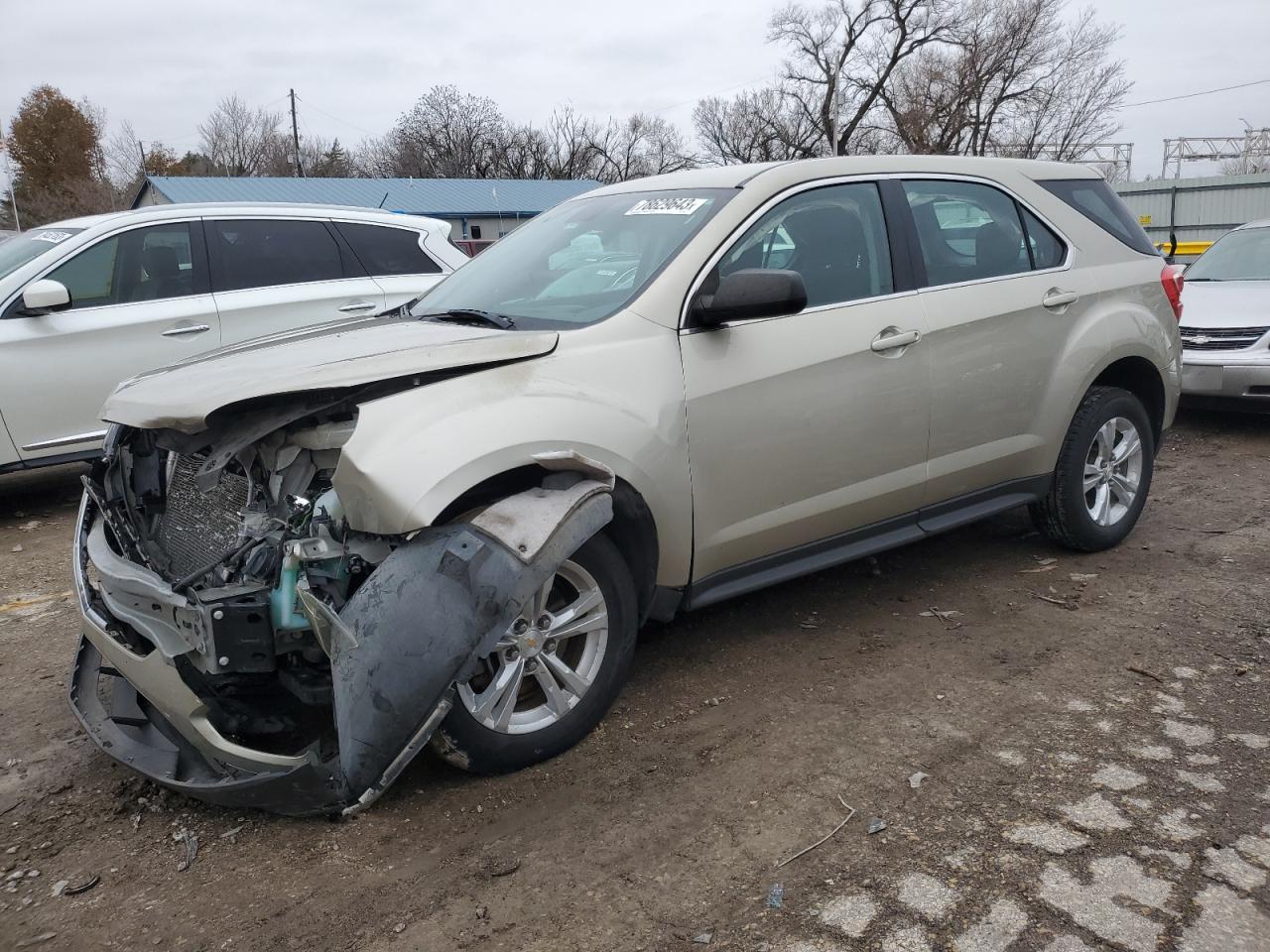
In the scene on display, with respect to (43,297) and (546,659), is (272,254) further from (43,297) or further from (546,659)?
(546,659)

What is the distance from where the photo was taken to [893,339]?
386 centimetres

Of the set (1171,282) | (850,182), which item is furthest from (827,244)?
(1171,282)

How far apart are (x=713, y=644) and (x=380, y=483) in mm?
1890

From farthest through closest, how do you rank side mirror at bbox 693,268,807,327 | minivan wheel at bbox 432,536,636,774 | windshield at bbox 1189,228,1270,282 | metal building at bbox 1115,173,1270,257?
metal building at bbox 1115,173,1270,257, windshield at bbox 1189,228,1270,282, side mirror at bbox 693,268,807,327, minivan wheel at bbox 432,536,636,774

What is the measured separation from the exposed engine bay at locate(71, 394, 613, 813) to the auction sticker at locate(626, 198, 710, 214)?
4.19 ft

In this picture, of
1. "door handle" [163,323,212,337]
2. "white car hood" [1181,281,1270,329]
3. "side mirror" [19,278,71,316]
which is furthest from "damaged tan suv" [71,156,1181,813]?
"white car hood" [1181,281,1270,329]

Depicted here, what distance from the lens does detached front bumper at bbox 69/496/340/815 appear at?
270 centimetres

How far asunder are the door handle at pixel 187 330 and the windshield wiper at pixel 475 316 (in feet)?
10.5

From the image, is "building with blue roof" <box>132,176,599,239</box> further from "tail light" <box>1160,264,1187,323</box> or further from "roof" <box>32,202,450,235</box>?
"tail light" <box>1160,264,1187,323</box>

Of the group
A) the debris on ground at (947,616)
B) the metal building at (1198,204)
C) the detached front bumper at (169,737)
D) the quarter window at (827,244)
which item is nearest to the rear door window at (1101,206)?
the quarter window at (827,244)

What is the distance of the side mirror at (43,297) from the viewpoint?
5.86 meters

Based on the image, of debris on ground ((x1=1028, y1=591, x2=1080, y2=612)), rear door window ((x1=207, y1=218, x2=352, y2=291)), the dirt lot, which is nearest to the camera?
the dirt lot

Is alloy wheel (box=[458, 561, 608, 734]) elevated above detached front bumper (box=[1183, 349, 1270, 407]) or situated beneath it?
situated beneath

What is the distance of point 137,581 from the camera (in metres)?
2.83
